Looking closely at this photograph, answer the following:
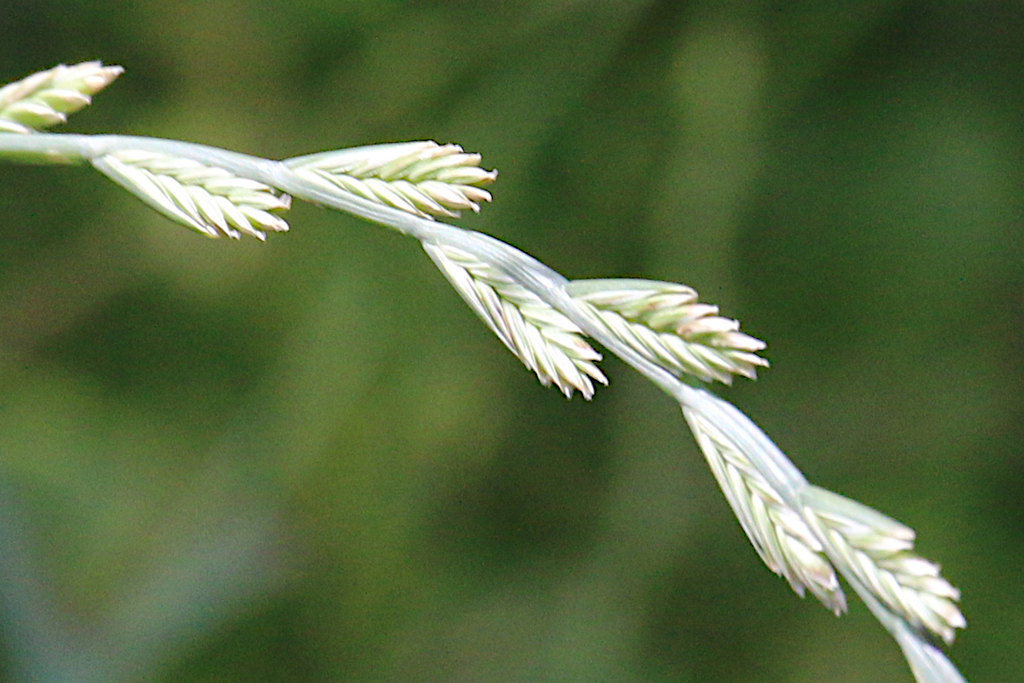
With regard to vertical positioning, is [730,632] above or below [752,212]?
below

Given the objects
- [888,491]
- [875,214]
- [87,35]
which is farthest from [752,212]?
[87,35]

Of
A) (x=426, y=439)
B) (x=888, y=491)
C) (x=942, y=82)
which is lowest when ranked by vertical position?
(x=426, y=439)

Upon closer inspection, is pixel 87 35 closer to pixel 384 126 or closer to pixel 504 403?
pixel 384 126

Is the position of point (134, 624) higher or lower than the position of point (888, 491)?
lower

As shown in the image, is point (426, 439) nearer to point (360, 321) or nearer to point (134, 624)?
point (360, 321)

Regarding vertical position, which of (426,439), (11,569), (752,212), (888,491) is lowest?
(11,569)

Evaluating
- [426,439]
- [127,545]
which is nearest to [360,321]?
[426,439]
